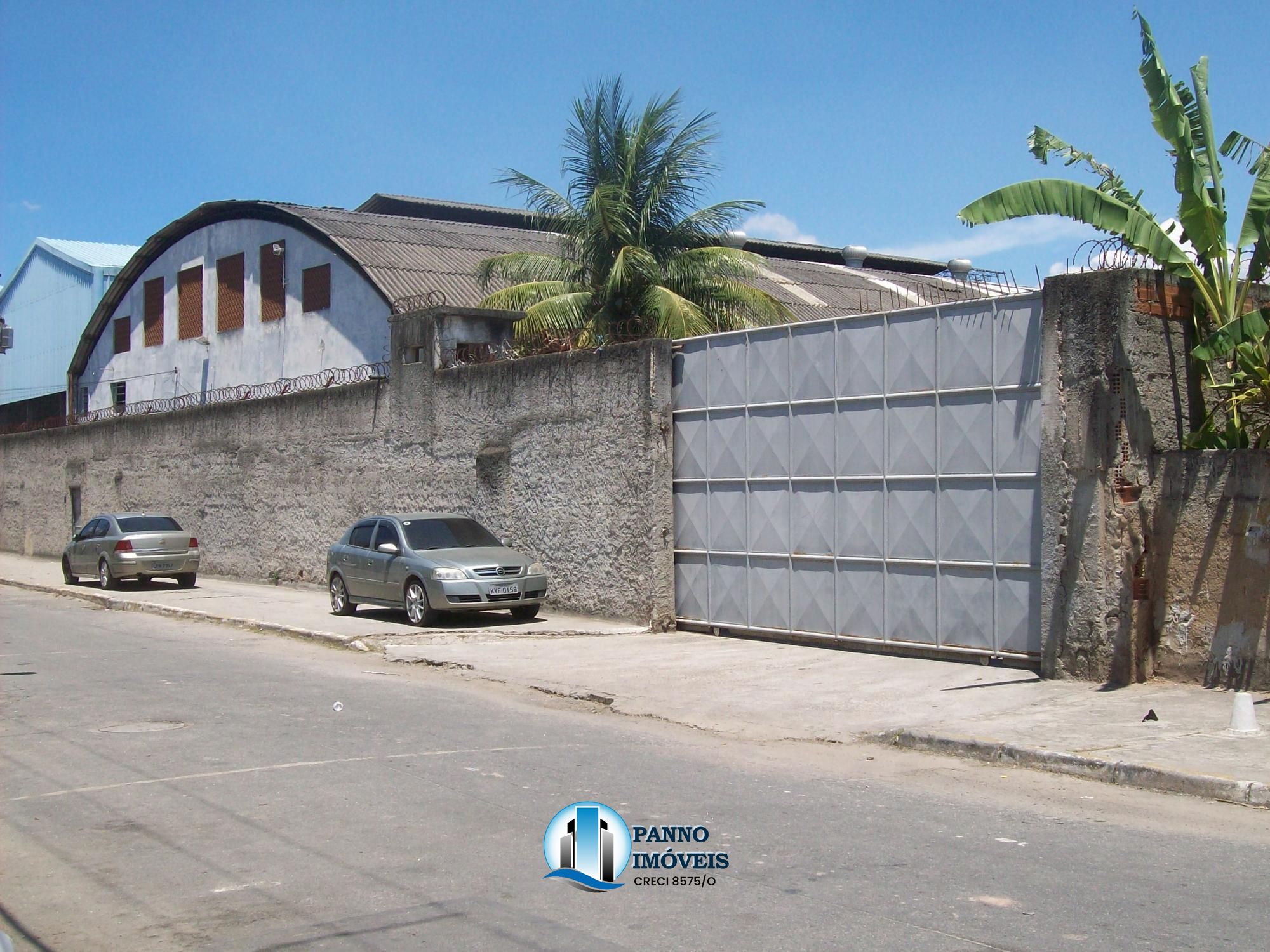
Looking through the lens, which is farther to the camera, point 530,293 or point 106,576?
point 106,576

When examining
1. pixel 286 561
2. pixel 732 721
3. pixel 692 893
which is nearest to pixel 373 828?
pixel 692 893

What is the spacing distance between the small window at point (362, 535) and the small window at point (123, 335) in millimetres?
23404

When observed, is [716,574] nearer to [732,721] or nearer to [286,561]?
[732,721]

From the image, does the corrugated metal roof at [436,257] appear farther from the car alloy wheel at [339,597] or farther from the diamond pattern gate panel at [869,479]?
the diamond pattern gate panel at [869,479]

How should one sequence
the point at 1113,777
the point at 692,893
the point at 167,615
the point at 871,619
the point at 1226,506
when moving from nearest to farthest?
the point at 692,893
the point at 1113,777
the point at 1226,506
the point at 871,619
the point at 167,615

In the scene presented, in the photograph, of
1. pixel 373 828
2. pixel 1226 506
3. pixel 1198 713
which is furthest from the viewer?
pixel 1226 506

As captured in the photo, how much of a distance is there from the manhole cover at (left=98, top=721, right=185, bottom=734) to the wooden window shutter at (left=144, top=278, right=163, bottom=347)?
97.0ft

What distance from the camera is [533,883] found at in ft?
19.6

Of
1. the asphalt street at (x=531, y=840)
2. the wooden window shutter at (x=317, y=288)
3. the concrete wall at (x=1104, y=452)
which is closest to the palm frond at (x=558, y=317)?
the wooden window shutter at (x=317, y=288)

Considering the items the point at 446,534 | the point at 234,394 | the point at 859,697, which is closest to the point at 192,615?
the point at 446,534

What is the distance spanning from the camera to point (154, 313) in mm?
37875

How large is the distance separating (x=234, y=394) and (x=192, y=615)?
12.1 m

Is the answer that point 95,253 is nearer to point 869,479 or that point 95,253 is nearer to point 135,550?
point 135,550

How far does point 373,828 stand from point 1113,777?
4.76 metres
